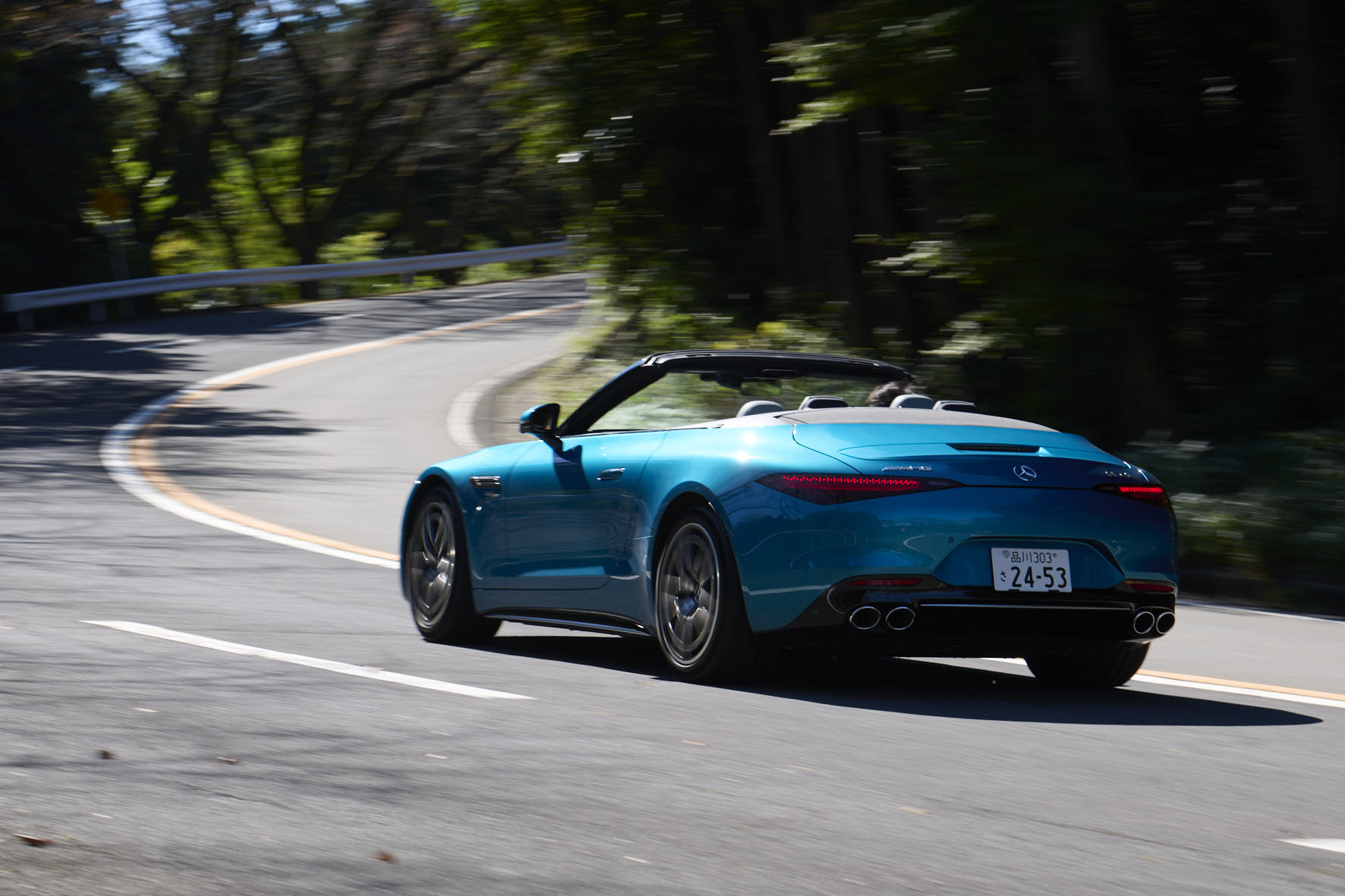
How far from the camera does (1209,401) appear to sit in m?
14.1

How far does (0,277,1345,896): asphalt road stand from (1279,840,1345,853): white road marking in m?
0.01

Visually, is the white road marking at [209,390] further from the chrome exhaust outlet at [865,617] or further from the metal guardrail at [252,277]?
the chrome exhaust outlet at [865,617]

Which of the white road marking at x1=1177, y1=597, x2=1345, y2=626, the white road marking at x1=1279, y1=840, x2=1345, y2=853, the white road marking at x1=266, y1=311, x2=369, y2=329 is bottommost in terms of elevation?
the white road marking at x1=1177, y1=597, x2=1345, y2=626

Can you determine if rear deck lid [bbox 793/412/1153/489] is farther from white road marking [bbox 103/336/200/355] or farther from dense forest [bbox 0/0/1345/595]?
white road marking [bbox 103/336/200/355]

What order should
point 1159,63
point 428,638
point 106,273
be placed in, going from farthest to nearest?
point 106,273, point 1159,63, point 428,638

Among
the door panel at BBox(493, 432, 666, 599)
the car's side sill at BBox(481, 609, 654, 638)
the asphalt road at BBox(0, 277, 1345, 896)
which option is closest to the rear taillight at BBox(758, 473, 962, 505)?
the asphalt road at BBox(0, 277, 1345, 896)

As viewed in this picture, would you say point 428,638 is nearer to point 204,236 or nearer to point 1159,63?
point 1159,63

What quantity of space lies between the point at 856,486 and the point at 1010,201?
23.9 ft

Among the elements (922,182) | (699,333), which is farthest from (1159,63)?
(699,333)

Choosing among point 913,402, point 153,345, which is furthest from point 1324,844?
point 153,345

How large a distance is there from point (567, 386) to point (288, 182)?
127 ft

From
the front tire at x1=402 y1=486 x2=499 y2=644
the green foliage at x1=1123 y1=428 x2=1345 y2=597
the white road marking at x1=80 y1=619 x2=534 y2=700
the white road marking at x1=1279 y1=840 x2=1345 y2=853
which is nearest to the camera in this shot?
the white road marking at x1=1279 y1=840 x2=1345 y2=853

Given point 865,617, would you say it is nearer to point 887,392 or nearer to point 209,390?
point 887,392

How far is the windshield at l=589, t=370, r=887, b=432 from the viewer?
7.59 meters
